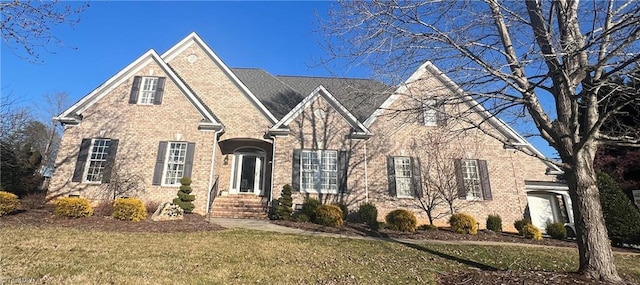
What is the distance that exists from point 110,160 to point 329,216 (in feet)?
31.0

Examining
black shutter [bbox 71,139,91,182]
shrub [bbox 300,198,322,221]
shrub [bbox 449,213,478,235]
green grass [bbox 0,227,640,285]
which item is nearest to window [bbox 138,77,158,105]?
black shutter [bbox 71,139,91,182]

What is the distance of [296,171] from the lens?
13.4 meters

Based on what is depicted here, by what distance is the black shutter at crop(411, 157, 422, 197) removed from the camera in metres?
13.4

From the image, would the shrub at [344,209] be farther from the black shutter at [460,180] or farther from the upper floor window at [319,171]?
the black shutter at [460,180]

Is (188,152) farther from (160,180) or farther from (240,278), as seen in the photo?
(240,278)

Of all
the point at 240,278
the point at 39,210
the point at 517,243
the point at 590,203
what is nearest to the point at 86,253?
the point at 240,278

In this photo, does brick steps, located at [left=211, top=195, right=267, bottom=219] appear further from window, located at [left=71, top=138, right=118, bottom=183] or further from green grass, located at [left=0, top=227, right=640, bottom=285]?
window, located at [left=71, top=138, right=118, bottom=183]

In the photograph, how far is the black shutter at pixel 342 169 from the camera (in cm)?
1327

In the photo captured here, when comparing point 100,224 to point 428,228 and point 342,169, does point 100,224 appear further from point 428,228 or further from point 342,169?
point 428,228

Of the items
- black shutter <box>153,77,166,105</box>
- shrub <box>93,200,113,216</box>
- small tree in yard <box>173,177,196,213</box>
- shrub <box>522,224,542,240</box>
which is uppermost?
black shutter <box>153,77,166,105</box>

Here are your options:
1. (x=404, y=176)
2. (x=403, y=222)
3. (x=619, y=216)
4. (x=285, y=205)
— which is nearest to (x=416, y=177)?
(x=404, y=176)

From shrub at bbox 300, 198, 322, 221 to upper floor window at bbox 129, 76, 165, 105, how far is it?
8.08 metres

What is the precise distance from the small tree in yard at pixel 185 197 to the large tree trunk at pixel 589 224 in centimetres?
1168

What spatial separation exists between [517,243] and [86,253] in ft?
40.1
